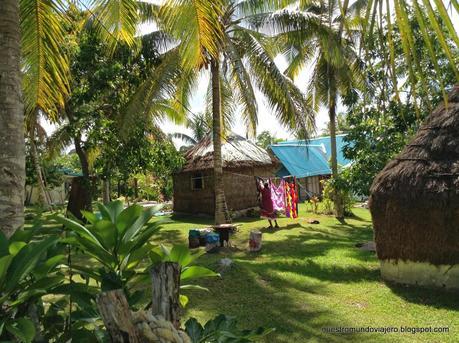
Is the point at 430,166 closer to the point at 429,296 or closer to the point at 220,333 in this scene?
the point at 429,296

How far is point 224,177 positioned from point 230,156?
2.75 feet

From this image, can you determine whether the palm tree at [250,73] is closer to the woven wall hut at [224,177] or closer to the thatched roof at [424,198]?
the thatched roof at [424,198]

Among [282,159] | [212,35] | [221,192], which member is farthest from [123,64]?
[282,159]

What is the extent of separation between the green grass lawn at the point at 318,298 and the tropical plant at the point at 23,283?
9.73ft

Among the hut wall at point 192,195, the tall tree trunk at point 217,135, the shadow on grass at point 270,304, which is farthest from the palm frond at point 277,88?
the hut wall at point 192,195

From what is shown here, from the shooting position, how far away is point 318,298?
514 centimetres

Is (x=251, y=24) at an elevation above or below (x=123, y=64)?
above

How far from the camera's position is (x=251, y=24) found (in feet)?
32.5

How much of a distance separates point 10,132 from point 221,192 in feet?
25.8

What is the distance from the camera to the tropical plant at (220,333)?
4.58 ft

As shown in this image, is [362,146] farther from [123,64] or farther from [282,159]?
[282,159]

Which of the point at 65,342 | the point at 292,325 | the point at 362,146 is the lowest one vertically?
the point at 292,325

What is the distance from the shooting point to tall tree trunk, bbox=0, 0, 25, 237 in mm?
2305

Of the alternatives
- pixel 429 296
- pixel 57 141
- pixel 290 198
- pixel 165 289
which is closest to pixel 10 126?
pixel 165 289
